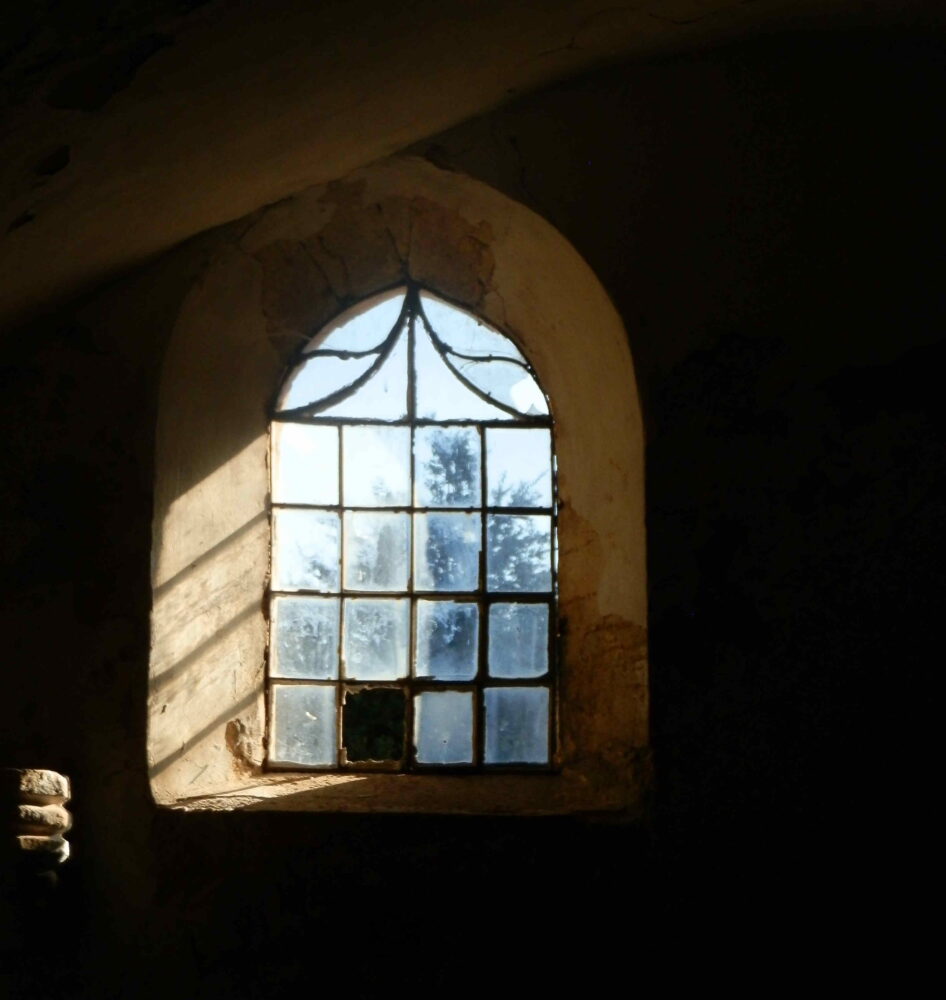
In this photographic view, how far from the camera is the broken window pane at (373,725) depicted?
8.68ft

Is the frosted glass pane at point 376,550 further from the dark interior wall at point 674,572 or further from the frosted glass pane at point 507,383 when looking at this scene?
the dark interior wall at point 674,572

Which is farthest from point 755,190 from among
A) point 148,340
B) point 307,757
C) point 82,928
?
point 82,928

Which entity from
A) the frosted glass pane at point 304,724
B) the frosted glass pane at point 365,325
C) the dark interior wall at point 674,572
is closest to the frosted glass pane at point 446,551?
the frosted glass pane at point 304,724

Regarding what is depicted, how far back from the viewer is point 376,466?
2.76m

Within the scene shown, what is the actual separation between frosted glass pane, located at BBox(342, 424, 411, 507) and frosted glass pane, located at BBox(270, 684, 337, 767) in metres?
0.48

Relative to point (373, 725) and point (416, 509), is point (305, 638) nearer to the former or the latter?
point (373, 725)

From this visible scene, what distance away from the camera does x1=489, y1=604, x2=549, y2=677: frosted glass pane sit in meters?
2.66

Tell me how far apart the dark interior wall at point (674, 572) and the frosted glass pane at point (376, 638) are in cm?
50

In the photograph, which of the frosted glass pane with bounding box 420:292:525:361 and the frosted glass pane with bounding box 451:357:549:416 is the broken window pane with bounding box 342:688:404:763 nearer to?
the frosted glass pane with bounding box 451:357:549:416

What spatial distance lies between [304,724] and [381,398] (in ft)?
2.74

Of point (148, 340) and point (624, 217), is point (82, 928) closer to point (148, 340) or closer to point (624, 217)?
point (148, 340)

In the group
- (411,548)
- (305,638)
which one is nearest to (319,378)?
(411,548)

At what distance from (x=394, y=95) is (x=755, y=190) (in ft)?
2.68

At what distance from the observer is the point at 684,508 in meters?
2.27
